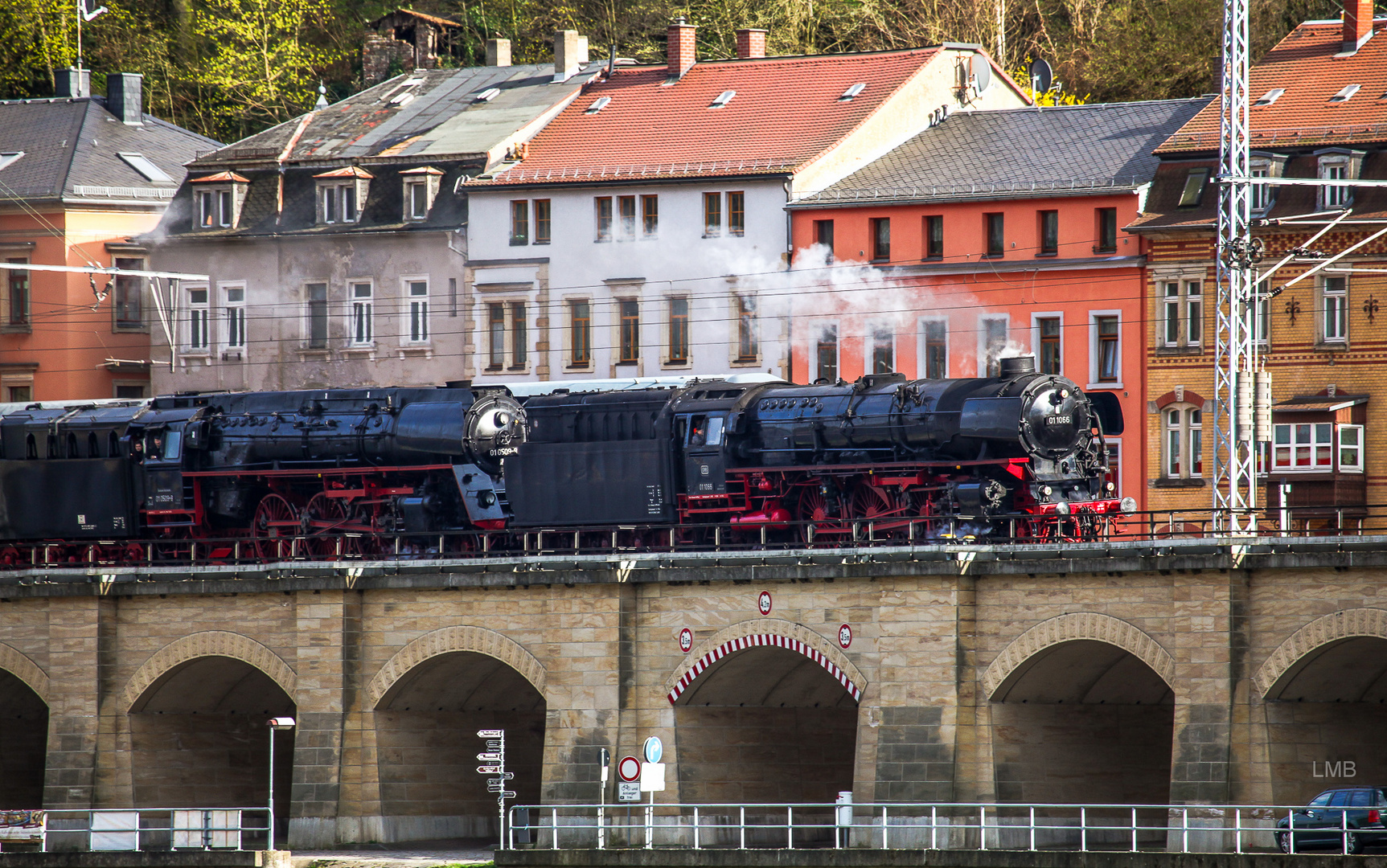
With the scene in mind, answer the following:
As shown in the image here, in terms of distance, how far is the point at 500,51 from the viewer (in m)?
79.2

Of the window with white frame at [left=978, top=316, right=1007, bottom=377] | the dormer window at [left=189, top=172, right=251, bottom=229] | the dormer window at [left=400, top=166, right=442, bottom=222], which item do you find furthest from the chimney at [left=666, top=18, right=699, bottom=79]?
the window with white frame at [left=978, top=316, right=1007, bottom=377]

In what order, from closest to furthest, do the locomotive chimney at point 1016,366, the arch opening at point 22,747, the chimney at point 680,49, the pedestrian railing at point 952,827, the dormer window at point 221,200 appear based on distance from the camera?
the pedestrian railing at point 952,827, the locomotive chimney at point 1016,366, the arch opening at point 22,747, the chimney at point 680,49, the dormer window at point 221,200

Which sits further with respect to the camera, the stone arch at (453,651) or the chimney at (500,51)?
the chimney at (500,51)

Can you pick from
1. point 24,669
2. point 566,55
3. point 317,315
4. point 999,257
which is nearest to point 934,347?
point 999,257

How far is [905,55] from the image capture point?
70188 millimetres

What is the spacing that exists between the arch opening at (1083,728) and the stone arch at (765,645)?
10.9ft

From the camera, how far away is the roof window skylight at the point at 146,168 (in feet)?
255

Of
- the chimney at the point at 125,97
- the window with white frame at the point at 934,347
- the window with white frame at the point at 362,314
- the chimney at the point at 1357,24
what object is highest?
the chimney at the point at 125,97

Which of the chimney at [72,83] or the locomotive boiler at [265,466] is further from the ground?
the chimney at [72,83]

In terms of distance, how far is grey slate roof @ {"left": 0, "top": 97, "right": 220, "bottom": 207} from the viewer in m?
75.8

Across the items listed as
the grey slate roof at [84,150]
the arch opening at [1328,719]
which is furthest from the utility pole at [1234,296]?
the grey slate roof at [84,150]

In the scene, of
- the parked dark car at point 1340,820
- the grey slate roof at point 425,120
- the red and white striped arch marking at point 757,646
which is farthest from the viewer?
the grey slate roof at point 425,120

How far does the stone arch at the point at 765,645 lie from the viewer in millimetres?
45469

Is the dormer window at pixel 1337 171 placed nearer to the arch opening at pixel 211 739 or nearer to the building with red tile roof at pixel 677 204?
the building with red tile roof at pixel 677 204
